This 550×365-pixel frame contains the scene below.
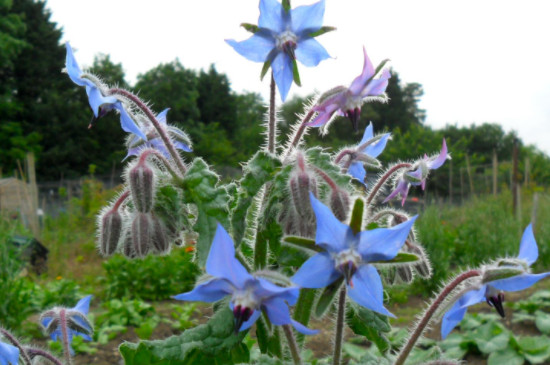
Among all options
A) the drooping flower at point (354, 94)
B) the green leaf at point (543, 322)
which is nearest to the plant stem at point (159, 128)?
the drooping flower at point (354, 94)

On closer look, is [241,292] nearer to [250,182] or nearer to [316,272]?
[316,272]

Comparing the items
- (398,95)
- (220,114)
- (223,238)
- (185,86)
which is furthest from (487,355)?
(398,95)

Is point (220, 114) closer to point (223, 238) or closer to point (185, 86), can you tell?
point (185, 86)

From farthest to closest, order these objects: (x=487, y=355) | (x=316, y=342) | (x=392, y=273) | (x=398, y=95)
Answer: (x=398, y=95)
(x=316, y=342)
(x=487, y=355)
(x=392, y=273)

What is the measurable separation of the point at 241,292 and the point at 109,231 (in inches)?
17.3

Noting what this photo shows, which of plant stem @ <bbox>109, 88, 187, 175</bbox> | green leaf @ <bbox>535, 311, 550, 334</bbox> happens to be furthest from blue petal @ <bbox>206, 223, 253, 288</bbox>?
green leaf @ <bbox>535, 311, 550, 334</bbox>

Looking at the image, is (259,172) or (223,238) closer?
(223,238)

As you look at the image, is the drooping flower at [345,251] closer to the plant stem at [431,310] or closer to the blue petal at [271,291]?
the blue petal at [271,291]

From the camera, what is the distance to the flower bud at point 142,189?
1.00 meters

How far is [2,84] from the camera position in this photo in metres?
25.1

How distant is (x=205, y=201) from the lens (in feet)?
3.12

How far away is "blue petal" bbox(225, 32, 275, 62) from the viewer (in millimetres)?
1059

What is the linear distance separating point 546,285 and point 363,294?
5.05 m

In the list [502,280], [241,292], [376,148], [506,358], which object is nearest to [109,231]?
[241,292]
